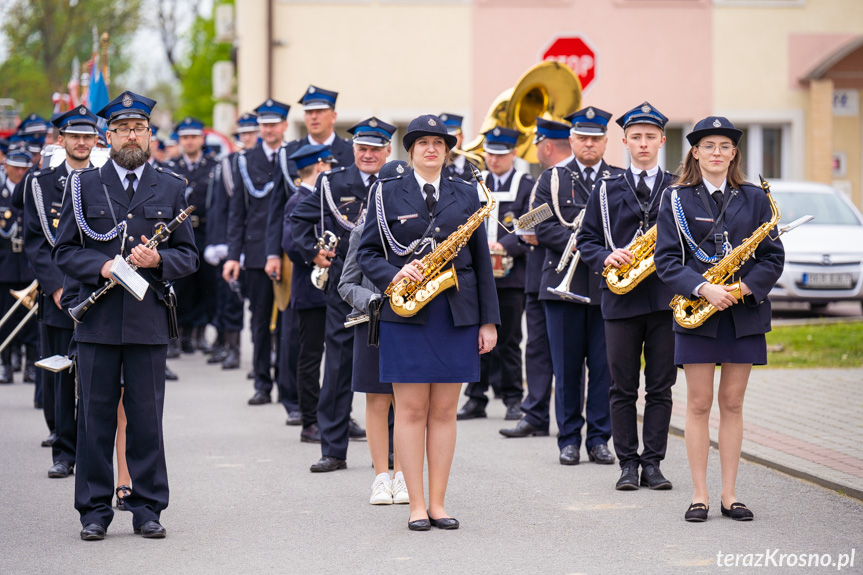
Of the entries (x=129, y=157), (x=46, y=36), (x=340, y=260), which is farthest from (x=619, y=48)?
(x=46, y=36)

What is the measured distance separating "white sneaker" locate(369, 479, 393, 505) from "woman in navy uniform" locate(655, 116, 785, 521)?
1768mm

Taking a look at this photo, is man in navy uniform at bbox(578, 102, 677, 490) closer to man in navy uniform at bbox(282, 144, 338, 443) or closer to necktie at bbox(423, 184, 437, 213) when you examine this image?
necktie at bbox(423, 184, 437, 213)

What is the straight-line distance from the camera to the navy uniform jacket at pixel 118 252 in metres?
7.00

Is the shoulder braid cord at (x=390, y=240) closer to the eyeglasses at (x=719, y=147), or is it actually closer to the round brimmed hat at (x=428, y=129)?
the round brimmed hat at (x=428, y=129)

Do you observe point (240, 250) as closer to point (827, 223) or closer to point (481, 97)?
point (827, 223)

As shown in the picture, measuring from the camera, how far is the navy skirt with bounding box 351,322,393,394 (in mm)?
8023

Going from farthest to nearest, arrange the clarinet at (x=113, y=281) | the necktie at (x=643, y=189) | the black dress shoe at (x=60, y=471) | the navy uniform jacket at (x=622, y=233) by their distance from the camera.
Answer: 1. the black dress shoe at (x=60, y=471)
2. the necktie at (x=643, y=189)
3. the navy uniform jacket at (x=622, y=233)
4. the clarinet at (x=113, y=281)

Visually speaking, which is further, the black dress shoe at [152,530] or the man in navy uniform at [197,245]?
the man in navy uniform at [197,245]

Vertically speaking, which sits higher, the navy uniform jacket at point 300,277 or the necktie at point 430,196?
the necktie at point 430,196

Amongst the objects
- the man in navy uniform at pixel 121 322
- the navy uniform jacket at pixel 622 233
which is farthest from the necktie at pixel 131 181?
the navy uniform jacket at pixel 622 233

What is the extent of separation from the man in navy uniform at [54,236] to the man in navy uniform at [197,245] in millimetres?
6610

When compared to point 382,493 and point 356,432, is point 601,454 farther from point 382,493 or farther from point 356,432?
point 356,432

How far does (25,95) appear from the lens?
4203 centimetres

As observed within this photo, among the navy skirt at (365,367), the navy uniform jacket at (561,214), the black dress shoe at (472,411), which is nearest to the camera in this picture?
the navy skirt at (365,367)
